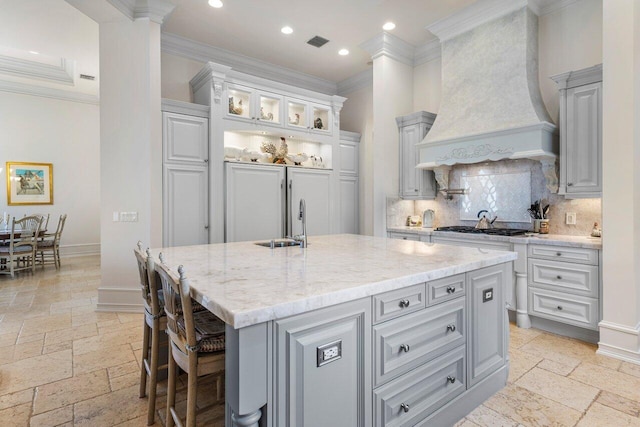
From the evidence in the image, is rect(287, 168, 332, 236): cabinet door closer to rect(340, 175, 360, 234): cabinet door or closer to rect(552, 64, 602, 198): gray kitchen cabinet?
rect(340, 175, 360, 234): cabinet door

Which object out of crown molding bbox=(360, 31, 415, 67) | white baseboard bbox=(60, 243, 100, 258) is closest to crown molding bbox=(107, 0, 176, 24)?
crown molding bbox=(360, 31, 415, 67)

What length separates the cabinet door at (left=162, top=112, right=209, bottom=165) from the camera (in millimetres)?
4043

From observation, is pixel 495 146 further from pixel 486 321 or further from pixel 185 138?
pixel 185 138

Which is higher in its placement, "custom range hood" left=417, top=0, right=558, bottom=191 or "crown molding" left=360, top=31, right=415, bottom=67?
"crown molding" left=360, top=31, right=415, bottom=67

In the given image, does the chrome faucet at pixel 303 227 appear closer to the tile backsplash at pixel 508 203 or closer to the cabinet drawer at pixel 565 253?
the cabinet drawer at pixel 565 253

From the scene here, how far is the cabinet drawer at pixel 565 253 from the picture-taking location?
296 centimetres

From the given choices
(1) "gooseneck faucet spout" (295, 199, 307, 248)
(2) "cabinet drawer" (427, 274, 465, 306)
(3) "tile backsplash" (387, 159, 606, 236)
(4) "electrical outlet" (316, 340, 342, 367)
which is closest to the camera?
(4) "electrical outlet" (316, 340, 342, 367)

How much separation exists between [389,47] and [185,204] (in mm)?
3462

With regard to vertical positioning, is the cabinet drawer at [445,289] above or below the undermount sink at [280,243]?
below

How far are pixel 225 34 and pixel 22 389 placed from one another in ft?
14.1

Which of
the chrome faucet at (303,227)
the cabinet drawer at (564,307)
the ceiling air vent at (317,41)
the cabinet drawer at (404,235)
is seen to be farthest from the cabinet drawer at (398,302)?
the ceiling air vent at (317,41)

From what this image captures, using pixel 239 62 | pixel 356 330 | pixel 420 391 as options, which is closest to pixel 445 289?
pixel 420 391

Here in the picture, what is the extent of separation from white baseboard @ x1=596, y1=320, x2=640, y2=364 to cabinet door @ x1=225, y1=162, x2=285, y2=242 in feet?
11.9

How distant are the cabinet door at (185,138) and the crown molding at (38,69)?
12.2 feet
